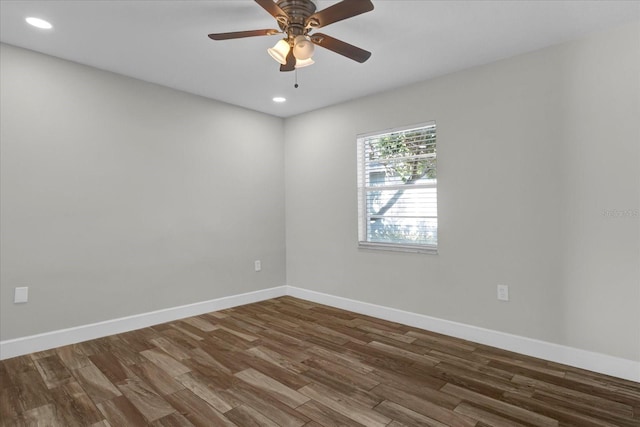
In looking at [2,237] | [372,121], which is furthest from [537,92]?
[2,237]

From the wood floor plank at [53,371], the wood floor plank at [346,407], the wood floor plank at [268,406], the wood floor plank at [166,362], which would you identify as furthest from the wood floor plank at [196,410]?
the wood floor plank at [53,371]

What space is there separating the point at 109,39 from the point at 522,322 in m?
3.91

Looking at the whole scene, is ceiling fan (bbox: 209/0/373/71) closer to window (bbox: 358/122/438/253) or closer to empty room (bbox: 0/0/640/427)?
empty room (bbox: 0/0/640/427)

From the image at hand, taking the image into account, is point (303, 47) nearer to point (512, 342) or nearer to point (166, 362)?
point (166, 362)

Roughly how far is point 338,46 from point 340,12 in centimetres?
28

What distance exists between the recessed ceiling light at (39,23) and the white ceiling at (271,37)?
0.04 metres

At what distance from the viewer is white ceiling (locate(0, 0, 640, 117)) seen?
7.22 ft

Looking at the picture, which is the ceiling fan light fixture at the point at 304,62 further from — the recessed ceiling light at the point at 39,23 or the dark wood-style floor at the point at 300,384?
the dark wood-style floor at the point at 300,384

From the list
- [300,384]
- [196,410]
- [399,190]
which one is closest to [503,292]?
[399,190]

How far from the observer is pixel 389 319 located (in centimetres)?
362

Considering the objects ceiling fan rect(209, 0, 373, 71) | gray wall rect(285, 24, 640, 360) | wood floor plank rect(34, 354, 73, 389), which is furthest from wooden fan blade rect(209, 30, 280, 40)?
wood floor plank rect(34, 354, 73, 389)

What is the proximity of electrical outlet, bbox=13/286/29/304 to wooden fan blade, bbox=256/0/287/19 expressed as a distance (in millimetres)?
2843

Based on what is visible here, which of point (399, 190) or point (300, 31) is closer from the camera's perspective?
point (300, 31)

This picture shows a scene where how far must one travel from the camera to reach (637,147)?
91.7 inches
